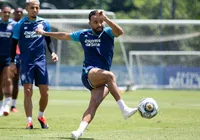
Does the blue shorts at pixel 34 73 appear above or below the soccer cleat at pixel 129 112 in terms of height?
below

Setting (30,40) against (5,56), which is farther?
(5,56)

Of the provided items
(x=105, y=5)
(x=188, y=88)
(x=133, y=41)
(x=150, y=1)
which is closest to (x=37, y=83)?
(x=188, y=88)

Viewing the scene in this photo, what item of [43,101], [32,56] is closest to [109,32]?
[32,56]

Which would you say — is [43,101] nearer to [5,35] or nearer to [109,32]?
[109,32]

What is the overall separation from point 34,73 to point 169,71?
19.3 m

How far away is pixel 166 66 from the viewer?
31438 mm

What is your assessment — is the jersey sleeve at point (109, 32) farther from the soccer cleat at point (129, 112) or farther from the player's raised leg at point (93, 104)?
the soccer cleat at point (129, 112)

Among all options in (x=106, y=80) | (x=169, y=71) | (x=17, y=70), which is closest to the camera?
(x=106, y=80)

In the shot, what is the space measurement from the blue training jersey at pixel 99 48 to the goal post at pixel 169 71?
19.9 meters

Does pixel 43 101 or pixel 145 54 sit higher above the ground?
pixel 43 101

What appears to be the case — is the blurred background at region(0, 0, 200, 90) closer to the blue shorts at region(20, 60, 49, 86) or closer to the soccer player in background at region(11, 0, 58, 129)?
the soccer player in background at region(11, 0, 58, 129)

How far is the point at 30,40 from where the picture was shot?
12.1m

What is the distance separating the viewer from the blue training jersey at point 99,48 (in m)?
10.1

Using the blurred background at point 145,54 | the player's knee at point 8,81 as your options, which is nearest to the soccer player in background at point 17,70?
the player's knee at point 8,81
